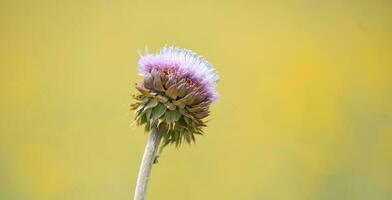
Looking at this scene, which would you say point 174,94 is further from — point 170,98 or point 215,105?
point 215,105

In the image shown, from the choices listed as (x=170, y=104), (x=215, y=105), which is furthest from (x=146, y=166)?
(x=215, y=105)

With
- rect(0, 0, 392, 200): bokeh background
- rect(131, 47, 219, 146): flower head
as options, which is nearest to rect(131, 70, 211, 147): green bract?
rect(131, 47, 219, 146): flower head

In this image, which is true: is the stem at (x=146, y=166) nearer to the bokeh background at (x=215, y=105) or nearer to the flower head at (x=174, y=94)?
the flower head at (x=174, y=94)

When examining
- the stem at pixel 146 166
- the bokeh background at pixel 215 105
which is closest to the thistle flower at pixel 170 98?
the stem at pixel 146 166

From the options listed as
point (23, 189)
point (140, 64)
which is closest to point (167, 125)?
point (140, 64)

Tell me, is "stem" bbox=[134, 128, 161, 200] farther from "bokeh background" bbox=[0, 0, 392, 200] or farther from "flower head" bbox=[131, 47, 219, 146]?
"bokeh background" bbox=[0, 0, 392, 200]

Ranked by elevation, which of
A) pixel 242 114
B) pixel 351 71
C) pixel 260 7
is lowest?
pixel 242 114

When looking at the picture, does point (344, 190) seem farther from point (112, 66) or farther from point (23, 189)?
point (23, 189)

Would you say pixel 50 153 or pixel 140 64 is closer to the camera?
pixel 140 64
